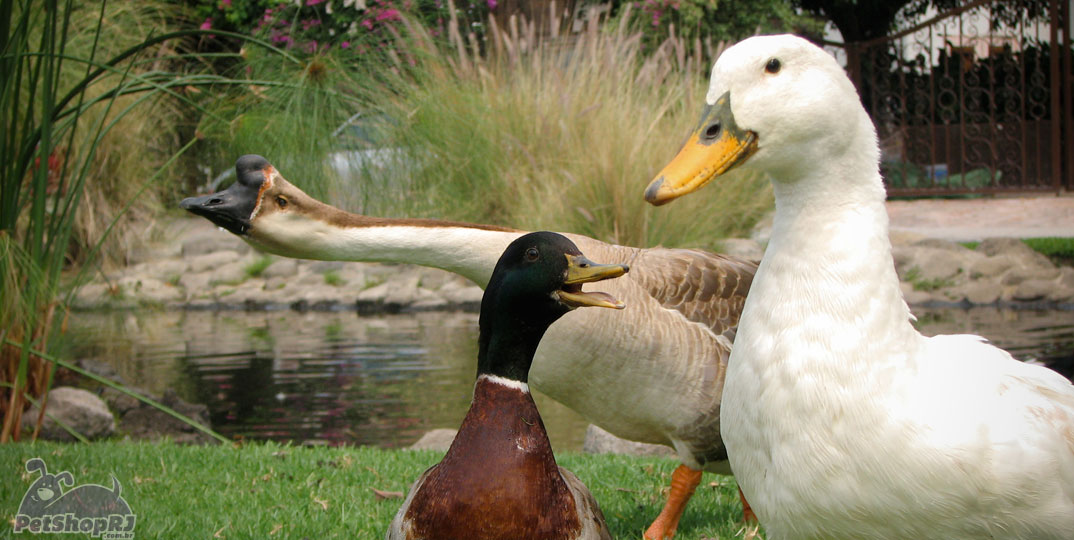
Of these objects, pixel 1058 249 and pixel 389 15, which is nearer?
pixel 389 15

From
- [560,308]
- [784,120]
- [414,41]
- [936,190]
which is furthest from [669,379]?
[936,190]

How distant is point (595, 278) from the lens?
2.49 metres

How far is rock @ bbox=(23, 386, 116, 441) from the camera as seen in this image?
5.73m

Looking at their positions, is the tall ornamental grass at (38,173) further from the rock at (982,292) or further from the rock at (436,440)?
the rock at (982,292)

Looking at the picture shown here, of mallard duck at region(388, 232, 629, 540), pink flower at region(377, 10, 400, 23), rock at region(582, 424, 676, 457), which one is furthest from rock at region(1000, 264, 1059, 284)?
mallard duck at region(388, 232, 629, 540)

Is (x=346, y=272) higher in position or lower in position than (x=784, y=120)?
lower

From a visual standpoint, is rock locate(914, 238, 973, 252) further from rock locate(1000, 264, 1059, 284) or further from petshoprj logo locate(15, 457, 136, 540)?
petshoprj logo locate(15, 457, 136, 540)

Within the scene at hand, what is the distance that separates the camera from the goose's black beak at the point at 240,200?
3.04 metres

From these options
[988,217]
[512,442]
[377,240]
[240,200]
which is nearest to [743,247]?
[988,217]

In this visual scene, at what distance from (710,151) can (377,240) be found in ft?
4.51

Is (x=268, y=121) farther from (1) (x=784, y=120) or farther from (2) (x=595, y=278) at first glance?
(1) (x=784, y=120)

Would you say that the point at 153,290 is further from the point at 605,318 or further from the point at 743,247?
the point at 605,318

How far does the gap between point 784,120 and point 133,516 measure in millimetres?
2614

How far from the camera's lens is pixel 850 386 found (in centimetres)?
201
